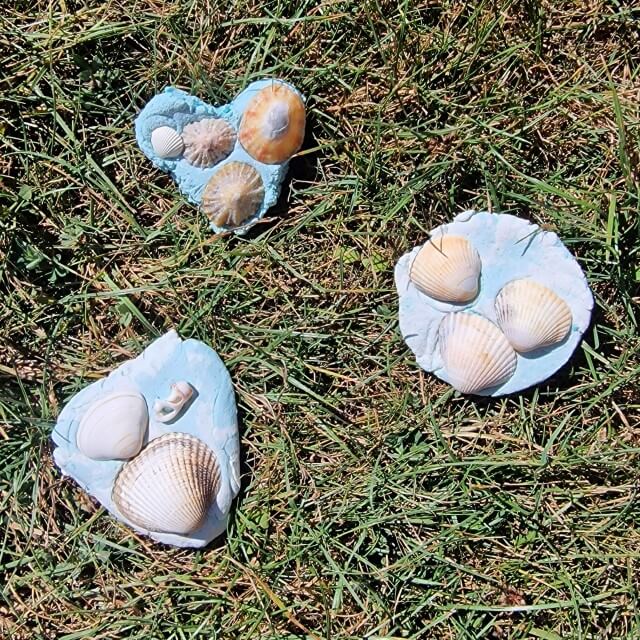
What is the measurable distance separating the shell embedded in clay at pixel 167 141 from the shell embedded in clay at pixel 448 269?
0.57 meters

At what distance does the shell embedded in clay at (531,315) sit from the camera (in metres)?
1.81

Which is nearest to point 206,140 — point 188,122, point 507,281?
point 188,122

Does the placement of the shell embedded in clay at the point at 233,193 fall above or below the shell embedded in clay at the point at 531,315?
above

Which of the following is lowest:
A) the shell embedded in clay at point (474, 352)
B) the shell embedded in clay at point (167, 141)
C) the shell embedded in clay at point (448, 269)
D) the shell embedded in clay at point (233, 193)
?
the shell embedded in clay at point (474, 352)

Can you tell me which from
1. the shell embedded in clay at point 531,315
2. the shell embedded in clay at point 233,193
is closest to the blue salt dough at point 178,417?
the shell embedded in clay at point 233,193

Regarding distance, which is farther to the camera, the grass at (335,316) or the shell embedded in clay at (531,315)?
the grass at (335,316)

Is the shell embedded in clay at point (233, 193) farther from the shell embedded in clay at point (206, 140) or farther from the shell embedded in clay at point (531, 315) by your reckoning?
the shell embedded in clay at point (531, 315)

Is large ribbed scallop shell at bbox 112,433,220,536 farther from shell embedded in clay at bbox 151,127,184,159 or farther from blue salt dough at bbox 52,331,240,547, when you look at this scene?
shell embedded in clay at bbox 151,127,184,159

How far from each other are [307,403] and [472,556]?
498 millimetres

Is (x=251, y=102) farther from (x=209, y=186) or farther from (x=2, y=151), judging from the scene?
(x=2, y=151)

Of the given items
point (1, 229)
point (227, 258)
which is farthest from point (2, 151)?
point (227, 258)

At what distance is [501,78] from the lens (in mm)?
1938

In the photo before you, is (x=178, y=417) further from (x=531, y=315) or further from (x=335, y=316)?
(x=531, y=315)

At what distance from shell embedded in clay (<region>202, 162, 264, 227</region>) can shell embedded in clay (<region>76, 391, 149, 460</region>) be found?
436 millimetres
